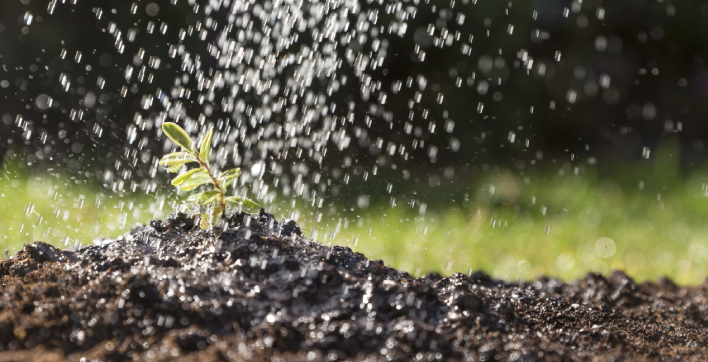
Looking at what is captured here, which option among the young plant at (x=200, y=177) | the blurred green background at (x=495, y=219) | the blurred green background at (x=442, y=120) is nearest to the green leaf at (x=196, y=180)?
the young plant at (x=200, y=177)

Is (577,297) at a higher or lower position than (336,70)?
lower

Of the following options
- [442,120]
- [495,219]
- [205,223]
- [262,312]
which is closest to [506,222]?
[495,219]

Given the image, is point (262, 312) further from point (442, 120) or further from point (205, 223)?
point (442, 120)

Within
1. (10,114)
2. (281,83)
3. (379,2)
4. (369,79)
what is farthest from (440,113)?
(10,114)

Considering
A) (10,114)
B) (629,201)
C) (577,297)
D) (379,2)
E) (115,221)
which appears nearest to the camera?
(577,297)

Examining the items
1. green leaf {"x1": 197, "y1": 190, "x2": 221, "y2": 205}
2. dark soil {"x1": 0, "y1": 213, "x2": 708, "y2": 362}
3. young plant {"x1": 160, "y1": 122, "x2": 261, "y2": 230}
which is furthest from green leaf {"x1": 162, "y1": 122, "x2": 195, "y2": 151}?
dark soil {"x1": 0, "y1": 213, "x2": 708, "y2": 362}

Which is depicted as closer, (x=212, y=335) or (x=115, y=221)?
(x=212, y=335)

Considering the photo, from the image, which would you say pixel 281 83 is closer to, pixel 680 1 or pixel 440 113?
pixel 440 113
